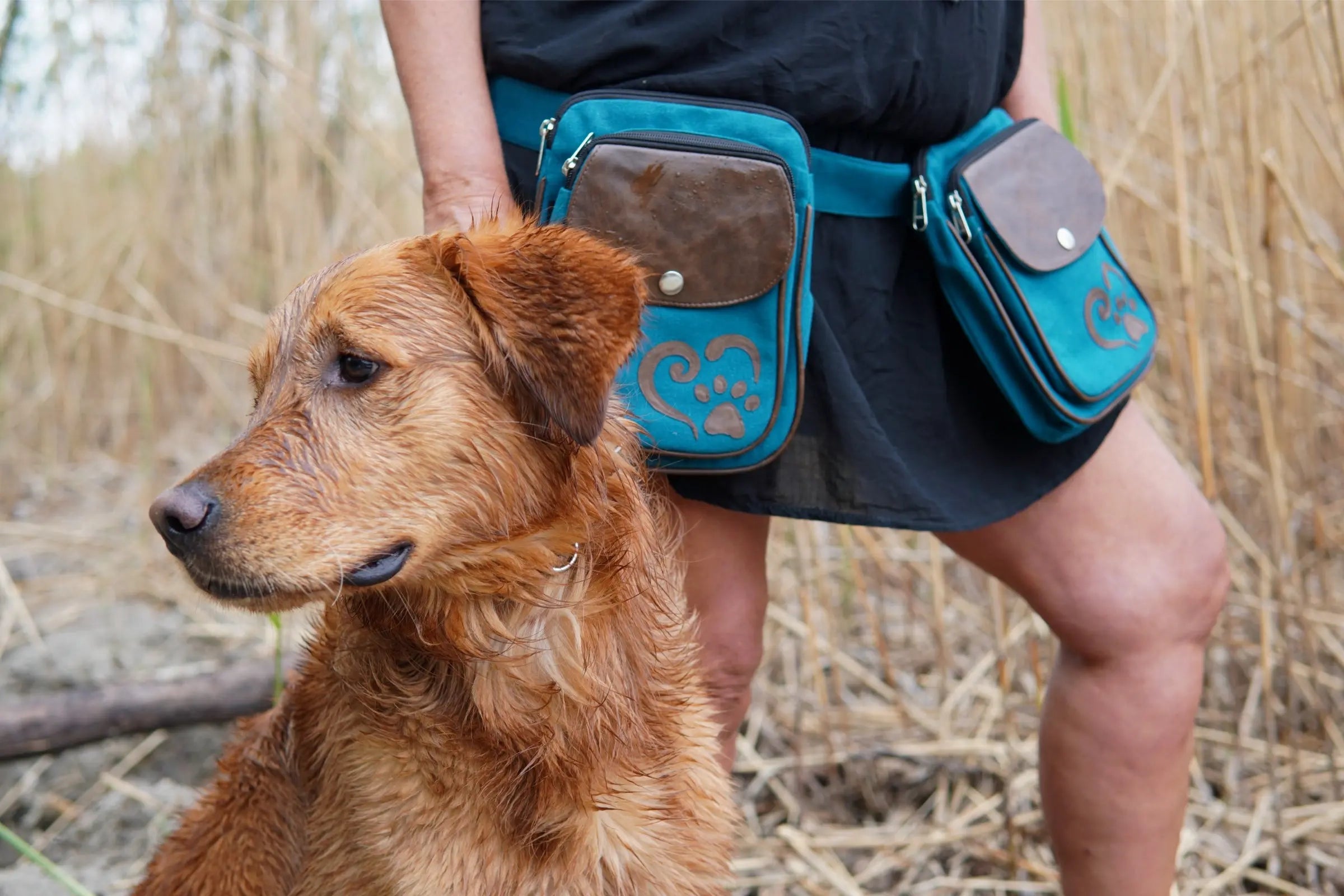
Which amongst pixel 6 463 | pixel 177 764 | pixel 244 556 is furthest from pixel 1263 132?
pixel 6 463

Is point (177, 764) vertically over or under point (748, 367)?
under

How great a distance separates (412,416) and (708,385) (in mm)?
462

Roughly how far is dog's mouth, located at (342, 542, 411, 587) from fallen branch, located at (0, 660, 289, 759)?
6.00ft

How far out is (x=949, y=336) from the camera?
2012 mm

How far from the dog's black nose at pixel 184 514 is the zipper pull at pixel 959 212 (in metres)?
1.18

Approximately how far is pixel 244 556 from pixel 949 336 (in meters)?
1.21

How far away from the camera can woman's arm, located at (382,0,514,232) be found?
1795 mm

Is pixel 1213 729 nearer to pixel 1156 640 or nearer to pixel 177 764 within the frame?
pixel 1156 640

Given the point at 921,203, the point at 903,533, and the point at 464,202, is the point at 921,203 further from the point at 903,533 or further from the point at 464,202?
the point at 903,533

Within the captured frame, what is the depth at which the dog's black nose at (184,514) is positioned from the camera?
4.78ft

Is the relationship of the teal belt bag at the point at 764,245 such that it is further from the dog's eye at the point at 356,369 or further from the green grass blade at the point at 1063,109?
the green grass blade at the point at 1063,109

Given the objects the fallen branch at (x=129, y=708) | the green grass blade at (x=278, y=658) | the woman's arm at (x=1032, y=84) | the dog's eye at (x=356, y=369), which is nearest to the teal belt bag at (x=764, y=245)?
the woman's arm at (x=1032, y=84)

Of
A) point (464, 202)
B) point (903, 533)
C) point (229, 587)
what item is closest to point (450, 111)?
point (464, 202)

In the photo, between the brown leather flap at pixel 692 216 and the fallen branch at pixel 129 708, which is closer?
the brown leather flap at pixel 692 216
